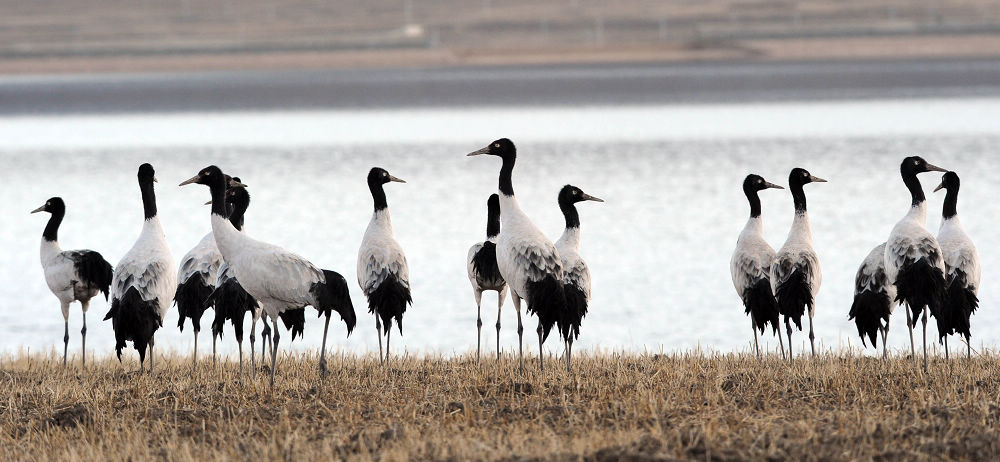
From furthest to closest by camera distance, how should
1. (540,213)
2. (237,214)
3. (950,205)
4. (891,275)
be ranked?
(540,213)
(237,214)
(950,205)
(891,275)

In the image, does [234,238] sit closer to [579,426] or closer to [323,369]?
[323,369]

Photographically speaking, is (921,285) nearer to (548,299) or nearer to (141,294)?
(548,299)

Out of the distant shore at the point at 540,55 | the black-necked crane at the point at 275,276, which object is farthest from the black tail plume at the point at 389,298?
the distant shore at the point at 540,55

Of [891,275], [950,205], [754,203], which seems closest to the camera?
[891,275]

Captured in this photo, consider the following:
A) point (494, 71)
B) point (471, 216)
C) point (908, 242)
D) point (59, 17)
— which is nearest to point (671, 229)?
point (471, 216)

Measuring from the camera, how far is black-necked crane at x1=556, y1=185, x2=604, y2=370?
41.3 ft

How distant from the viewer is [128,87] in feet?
375

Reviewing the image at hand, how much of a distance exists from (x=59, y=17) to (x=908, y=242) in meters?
144

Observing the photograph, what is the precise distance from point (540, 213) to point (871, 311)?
17.4 metres

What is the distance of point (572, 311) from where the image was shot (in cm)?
1263

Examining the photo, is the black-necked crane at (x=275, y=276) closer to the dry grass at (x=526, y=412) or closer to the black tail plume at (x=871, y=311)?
the dry grass at (x=526, y=412)

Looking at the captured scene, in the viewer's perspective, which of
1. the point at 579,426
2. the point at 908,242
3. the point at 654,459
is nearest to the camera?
the point at 654,459

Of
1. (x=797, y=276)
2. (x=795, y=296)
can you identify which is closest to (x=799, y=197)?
(x=797, y=276)

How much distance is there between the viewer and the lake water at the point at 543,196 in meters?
18.6
